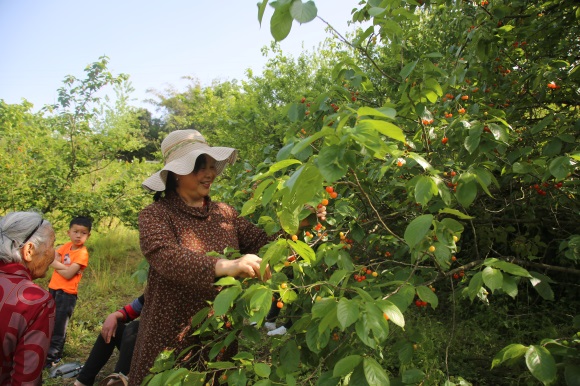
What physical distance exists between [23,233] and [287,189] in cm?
121

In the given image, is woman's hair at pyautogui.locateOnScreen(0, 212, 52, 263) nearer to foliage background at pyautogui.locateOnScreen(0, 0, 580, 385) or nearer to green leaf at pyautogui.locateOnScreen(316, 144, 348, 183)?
foliage background at pyautogui.locateOnScreen(0, 0, 580, 385)

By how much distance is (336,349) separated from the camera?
145 cm

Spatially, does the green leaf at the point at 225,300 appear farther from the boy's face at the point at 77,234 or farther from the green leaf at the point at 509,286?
the boy's face at the point at 77,234

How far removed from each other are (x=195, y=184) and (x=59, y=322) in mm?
2906

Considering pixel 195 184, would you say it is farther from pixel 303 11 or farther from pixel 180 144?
pixel 303 11

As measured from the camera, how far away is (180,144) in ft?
6.31

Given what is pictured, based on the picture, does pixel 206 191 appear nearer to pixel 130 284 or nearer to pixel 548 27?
pixel 548 27

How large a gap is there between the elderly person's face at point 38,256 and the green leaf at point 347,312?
1320 millimetres

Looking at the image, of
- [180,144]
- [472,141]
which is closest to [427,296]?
[472,141]

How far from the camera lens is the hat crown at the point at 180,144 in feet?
6.26

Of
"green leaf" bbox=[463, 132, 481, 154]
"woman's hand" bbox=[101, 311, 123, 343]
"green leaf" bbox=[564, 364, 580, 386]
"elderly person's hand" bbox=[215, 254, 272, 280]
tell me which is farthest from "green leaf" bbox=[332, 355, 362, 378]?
"woman's hand" bbox=[101, 311, 123, 343]

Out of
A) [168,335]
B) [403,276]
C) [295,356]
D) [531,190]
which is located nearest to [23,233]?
[168,335]

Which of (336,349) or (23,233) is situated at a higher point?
(23,233)

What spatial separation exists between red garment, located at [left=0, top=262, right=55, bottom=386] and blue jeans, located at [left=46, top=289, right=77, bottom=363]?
101 inches
